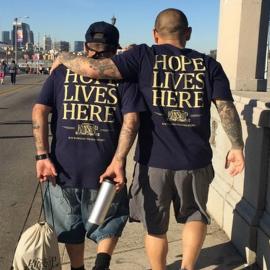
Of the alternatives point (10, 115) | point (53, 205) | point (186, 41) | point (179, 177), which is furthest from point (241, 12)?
point (10, 115)

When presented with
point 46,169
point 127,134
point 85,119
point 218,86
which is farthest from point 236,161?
point 46,169

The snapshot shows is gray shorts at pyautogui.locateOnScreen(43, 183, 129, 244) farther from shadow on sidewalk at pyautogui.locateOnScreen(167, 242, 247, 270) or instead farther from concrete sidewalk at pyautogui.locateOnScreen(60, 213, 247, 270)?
shadow on sidewalk at pyautogui.locateOnScreen(167, 242, 247, 270)

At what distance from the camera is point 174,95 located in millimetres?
3018

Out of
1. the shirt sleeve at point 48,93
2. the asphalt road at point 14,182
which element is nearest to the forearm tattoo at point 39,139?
the shirt sleeve at point 48,93

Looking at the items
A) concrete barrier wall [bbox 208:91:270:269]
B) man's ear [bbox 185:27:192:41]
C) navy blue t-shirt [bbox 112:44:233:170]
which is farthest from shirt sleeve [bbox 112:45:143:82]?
concrete barrier wall [bbox 208:91:270:269]

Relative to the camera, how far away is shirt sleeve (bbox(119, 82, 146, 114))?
9.83 ft

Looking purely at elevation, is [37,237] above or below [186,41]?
below

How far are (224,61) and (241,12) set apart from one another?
0.67 meters

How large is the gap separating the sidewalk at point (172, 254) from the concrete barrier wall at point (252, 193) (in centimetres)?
10

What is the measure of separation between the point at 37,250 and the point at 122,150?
0.79 metres

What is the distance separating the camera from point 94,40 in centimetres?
311

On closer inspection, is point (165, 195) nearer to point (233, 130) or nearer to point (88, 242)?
point (233, 130)

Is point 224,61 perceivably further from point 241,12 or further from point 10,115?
point 10,115

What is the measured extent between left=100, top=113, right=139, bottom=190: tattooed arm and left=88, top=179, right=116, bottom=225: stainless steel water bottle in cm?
11
